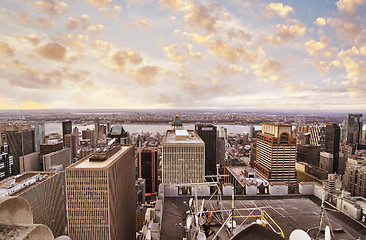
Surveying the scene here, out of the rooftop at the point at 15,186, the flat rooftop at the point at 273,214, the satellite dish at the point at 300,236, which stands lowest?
the rooftop at the point at 15,186

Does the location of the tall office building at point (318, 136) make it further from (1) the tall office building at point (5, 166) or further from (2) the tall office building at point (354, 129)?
(1) the tall office building at point (5, 166)

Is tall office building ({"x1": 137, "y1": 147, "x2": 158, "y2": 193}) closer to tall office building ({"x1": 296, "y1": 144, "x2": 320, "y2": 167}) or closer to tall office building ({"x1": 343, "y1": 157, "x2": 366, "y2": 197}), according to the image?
tall office building ({"x1": 296, "y1": 144, "x2": 320, "y2": 167})

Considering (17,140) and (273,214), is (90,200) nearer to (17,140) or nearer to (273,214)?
(273,214)

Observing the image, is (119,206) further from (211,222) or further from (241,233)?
(241,233)

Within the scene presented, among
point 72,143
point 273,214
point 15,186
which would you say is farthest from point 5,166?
point 273,214

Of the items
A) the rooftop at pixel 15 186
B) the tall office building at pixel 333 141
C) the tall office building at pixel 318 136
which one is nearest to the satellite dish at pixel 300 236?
the rooftop at pixel 15 186
